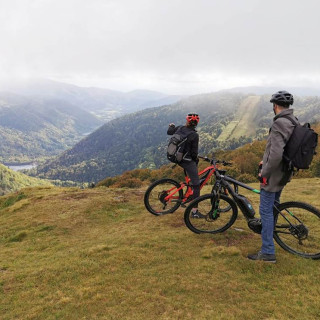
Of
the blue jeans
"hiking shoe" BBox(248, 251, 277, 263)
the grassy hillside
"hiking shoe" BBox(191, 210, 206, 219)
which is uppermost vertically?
the blue jeans

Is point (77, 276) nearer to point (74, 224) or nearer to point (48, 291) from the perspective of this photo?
point (48, 291)

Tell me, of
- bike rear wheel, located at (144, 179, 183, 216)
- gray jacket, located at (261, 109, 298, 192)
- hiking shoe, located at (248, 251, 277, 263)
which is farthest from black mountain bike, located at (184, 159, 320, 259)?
bike rear wheel, located at (144, 179, 183, 216)

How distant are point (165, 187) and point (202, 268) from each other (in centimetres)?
512

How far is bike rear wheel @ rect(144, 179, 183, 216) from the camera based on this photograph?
12.1m

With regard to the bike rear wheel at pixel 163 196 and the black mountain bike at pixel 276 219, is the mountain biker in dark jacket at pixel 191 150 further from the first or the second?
the bike rear wheel at pixel 163 196

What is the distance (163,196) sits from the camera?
12.4 m

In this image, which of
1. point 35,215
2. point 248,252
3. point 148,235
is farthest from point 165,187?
point 35,215

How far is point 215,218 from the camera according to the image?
1000cm

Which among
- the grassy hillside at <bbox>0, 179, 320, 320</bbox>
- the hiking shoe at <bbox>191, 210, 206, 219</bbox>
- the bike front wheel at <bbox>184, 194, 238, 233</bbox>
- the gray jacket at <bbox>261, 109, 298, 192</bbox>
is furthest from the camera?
the hiking shoe at <bbox>191, 210, 206, 219</bbox>

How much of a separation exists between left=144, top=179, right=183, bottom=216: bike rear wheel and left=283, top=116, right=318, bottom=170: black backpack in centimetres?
585

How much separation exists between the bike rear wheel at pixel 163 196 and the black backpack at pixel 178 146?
1708 mm

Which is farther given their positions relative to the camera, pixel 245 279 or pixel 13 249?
pixel 13 249

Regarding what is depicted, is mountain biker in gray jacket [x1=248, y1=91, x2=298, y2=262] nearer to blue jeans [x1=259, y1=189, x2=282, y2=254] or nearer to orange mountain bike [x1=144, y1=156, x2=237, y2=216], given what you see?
blue jeans [x1=259, y1=189, x2=282, y2=254]

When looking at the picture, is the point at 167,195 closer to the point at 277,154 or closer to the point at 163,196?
the point at 163,196
